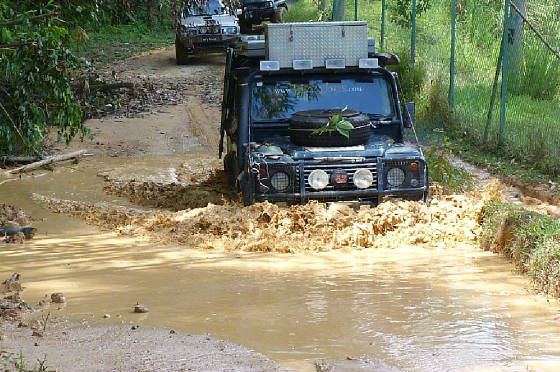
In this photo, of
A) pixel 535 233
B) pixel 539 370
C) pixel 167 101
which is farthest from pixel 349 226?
pixel 167 101

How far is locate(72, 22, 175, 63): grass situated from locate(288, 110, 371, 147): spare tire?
15.2 metres

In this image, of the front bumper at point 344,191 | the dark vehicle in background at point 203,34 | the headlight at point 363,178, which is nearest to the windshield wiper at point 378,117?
the front bumper at point 344,191

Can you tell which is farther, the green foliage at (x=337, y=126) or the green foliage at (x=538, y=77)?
the green foliage at (x=538, y=77)

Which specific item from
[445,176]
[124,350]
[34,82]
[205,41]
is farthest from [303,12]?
[124,350]

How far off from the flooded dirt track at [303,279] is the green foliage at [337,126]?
79 centimetres

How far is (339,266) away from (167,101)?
1146cm

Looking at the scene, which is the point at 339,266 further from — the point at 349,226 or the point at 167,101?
the point at 167,101

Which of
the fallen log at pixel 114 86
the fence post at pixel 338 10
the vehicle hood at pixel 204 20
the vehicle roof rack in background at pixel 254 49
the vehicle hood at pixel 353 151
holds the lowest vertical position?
the fallen log at pixel 114 86

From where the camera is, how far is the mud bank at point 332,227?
8.05m

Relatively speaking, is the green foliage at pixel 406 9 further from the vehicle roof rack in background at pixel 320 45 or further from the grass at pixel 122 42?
the vehicle roof rack in background at pixel 320 45

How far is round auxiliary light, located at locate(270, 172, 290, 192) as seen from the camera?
27.1 feet

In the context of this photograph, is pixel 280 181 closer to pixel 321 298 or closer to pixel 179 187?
pixel 321 298

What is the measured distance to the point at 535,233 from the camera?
7.10 m

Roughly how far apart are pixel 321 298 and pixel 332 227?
5.63 ft
